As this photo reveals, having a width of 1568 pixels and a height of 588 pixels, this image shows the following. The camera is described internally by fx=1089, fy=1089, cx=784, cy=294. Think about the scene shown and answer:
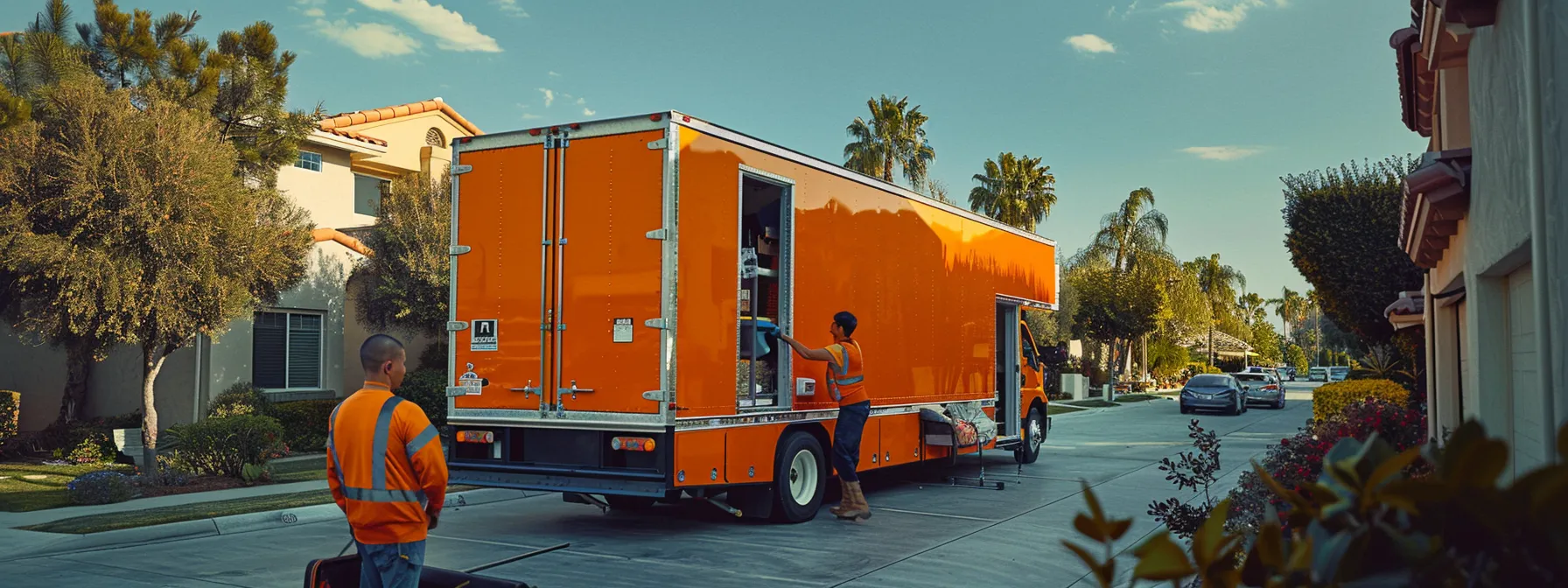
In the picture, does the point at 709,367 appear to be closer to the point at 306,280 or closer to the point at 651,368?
the point at 651,368

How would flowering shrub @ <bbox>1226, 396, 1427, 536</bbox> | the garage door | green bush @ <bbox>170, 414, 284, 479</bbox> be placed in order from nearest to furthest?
the garage door < flowering shrub @ <bbox>1226, 396, 1427, 536</bbox> < green bush @ <bbox>170, 414, 284, 479</bbox>

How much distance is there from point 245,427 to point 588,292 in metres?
7.11

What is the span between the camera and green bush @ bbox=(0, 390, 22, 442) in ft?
55.6

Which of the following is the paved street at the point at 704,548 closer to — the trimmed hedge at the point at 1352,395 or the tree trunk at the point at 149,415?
the tree trunk at the point at 149,415

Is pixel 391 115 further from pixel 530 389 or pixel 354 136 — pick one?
pixel 530 389

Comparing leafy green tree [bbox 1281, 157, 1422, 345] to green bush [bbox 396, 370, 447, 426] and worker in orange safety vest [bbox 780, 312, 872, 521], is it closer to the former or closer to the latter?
worker in orange safety vest [bbox 780, 312, 872, 521]

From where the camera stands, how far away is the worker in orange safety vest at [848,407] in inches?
410

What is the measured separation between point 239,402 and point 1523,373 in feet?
57.2

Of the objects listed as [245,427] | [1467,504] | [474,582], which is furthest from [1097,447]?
[1467,504]

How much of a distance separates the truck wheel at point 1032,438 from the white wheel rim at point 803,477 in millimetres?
6333

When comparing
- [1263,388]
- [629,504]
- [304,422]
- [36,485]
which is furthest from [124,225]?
[1263,388]

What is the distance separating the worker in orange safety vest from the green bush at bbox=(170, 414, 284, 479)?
785cm

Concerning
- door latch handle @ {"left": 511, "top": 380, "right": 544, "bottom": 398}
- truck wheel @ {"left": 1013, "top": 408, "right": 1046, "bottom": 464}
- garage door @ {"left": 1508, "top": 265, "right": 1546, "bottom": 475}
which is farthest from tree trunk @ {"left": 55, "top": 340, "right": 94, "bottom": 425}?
garage door @ {"left": 1508, "top": 265, "right": 1546, "bottom": 475}

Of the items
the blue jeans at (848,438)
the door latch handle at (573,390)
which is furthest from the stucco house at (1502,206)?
the door latch handle at (573,390)
